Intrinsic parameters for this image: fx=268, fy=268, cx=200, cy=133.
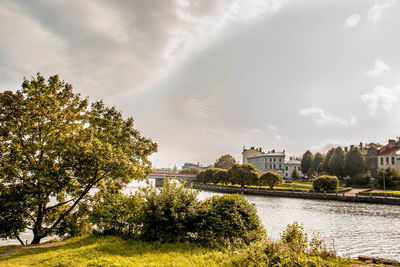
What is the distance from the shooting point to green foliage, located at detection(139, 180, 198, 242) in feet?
37.7

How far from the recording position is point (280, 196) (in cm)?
6994

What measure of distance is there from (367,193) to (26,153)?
6735 centimetres

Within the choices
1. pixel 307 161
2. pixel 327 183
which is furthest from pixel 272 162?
pixel 327 183

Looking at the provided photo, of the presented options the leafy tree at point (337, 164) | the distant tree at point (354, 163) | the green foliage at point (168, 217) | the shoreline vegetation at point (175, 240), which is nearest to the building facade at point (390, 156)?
the distant tree at point (354, 163)

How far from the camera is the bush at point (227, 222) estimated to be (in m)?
11.1

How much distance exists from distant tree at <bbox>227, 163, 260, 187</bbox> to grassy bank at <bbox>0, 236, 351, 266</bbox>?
7636cm

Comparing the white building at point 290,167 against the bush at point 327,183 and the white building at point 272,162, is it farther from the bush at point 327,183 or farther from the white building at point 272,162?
the bush at point 327,183

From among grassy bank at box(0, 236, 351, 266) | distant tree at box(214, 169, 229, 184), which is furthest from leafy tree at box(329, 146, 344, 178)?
grassy bank at box(0, 236, 351, 266)

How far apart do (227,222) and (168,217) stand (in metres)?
2.57

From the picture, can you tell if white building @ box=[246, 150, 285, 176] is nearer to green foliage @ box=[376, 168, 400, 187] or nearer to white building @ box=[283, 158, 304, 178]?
white building @ box=[283, 158, 304, 178]

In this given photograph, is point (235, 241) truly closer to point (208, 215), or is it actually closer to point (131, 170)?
point (208, 215)

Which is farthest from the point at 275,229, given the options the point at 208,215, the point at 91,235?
the point at 91,235

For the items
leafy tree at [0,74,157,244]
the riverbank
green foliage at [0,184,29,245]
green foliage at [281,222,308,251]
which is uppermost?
leafy tree at [0,74,157,244]

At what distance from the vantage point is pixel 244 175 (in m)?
86.6
